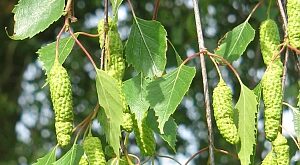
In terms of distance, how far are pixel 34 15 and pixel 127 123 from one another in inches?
11.6

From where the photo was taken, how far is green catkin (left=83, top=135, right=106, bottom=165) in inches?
50.4

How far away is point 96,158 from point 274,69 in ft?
1.32

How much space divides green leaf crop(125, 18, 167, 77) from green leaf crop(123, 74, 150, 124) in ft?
0.08

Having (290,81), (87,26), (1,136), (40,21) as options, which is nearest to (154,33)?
(40,21)

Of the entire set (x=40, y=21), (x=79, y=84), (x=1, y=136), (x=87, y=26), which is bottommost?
(x=1, y=136)

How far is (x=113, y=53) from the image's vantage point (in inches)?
52.8

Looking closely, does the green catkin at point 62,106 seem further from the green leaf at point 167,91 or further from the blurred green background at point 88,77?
the blurred green background at point 88,77

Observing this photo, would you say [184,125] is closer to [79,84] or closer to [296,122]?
[79,84]

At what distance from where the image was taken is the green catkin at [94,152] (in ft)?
4.20

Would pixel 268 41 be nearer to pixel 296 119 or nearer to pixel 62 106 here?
pixel 296 119

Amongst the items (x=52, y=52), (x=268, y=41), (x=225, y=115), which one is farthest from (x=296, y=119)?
(x=52, y=52)

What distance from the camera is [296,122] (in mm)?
1531

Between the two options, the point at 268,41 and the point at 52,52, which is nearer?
the point at 52,52

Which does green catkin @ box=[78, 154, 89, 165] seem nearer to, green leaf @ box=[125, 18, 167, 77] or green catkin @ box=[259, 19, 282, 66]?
green leaf @ box=[125, 18, 167, 77]
